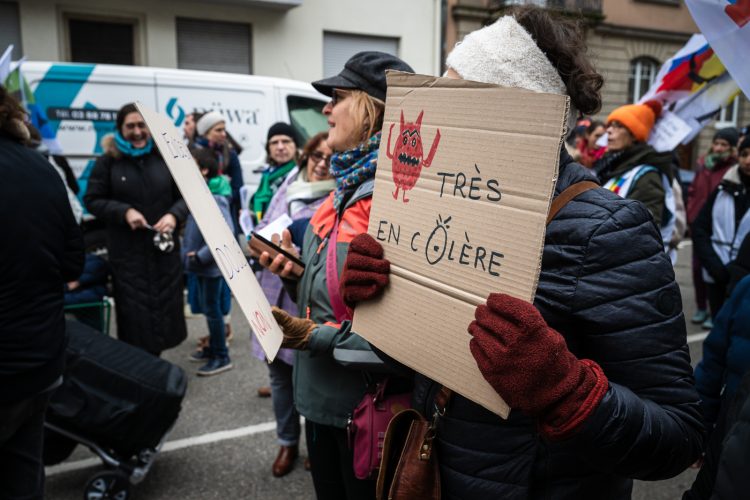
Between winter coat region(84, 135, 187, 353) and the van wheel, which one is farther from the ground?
winter coat region(84, 135, 187, 353)

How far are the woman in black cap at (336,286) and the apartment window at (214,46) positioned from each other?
450 inches

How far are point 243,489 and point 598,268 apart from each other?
8.18 ft

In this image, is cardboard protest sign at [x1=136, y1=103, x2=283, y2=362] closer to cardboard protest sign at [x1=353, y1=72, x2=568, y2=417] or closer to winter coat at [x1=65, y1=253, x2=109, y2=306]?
cardboard protest sign at [x1=353, y1=72, x2=568, y2=417]

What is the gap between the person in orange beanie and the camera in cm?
349

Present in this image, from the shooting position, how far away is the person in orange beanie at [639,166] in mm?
3492

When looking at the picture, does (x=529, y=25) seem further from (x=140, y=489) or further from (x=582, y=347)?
(x=140, y=489)

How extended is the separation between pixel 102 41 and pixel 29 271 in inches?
451

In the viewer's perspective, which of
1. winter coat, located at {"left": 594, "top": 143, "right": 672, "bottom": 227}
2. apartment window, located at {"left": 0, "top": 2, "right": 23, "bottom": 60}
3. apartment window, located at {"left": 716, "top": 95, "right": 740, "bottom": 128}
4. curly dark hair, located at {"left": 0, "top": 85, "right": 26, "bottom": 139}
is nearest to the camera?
curly dark hair, located at {"left": 0, "top": 85, "right": 26, "bottom": 139}

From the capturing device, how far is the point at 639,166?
3539 mm

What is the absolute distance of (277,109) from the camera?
7.82m

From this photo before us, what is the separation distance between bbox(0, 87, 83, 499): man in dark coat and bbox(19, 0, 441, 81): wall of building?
10.7 m

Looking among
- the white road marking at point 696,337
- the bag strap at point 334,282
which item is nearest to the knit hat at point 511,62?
the bag strap at point 334,282

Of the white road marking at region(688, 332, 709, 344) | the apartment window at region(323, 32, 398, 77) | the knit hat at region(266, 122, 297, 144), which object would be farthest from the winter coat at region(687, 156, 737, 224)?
the apartment window at region(323, 32, 398, 77)

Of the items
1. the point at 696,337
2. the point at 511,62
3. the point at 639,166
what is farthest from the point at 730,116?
the point at 511,62
